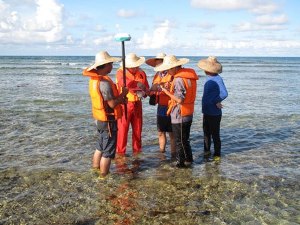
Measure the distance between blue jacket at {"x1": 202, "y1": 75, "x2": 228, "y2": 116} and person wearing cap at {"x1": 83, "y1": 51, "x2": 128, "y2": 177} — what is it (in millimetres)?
2241

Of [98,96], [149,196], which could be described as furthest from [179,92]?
[149,196]

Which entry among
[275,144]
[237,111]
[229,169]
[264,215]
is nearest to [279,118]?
[237,111]

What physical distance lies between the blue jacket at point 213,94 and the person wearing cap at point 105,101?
2.24 m

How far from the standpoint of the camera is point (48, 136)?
34.4ft

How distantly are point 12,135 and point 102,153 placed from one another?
4731mm

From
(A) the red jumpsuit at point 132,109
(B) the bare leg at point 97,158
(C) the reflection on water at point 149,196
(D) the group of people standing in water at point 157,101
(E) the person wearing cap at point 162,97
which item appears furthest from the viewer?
(A) the red jumpsuit at point 132,109

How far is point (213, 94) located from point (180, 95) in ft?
4.09

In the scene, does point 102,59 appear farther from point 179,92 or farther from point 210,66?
point 210,66

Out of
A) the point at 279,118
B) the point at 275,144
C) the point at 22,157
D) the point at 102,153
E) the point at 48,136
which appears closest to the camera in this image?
the point at 102,153

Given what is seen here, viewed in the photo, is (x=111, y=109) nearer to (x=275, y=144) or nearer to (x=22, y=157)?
(x=22, y=157)

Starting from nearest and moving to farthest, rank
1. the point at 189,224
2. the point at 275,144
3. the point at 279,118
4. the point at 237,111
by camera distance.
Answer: the point at 189,224 < the point at 275,144 < the point at 279,118 < the point at 237,111

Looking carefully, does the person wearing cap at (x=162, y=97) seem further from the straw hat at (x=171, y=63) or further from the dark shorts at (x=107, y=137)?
the dark shorts at (x=107, y=137)

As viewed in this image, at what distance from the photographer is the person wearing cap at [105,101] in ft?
21.0

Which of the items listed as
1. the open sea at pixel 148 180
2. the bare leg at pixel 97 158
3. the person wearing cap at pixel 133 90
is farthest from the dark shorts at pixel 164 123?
the bare leg at pixel 97 158
